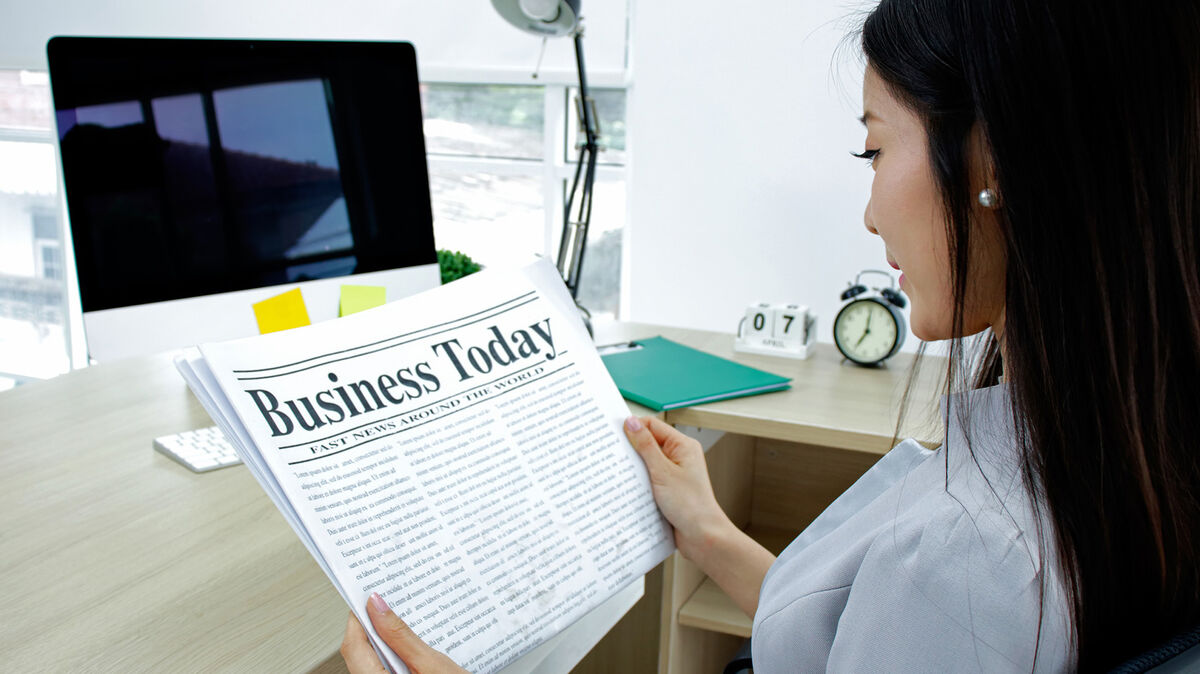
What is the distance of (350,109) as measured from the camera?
1.28 meters

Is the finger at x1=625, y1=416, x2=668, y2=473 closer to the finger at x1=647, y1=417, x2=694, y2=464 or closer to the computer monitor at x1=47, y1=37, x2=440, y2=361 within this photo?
the finger at x1=647, y1=417, x2=694, y2=464

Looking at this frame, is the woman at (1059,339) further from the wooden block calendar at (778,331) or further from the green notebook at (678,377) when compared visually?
the wooden block calendar at (778,331)

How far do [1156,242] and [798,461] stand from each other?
3.98 feet

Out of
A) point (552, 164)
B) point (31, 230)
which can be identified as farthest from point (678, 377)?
point (31, 230)

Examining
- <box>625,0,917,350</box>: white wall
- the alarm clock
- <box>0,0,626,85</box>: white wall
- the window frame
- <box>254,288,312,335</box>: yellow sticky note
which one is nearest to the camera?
<box>254,288,312,335</box>: yellow sticky note

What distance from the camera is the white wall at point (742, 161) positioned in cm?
228

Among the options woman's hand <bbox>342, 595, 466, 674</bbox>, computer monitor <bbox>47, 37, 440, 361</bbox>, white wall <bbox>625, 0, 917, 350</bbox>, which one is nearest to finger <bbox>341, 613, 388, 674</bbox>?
woman's hand <bbox>342, 595, 466, 674</bbox>

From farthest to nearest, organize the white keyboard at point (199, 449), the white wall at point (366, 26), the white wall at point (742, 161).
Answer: the white wall at point (366, 26), the white wall at point (742, 161), the white keyboard at point (199, 449)

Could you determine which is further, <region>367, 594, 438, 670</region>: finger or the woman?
<region>367, 594, 438, 670</region>: finger

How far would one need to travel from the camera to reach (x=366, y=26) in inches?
114

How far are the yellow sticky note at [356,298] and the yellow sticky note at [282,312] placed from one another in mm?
150

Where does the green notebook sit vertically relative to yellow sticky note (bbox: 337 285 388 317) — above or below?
below

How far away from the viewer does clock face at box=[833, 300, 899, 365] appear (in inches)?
54.2

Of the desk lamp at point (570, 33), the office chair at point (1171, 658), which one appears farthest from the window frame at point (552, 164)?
the office chair at point (1171, 658)
